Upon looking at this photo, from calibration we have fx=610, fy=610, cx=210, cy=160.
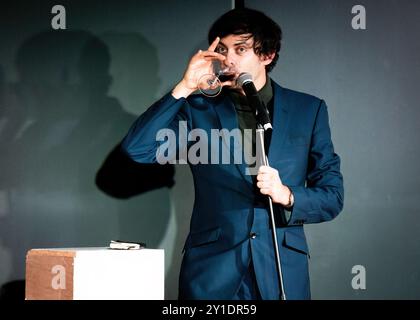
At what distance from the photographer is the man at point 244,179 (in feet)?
7.50

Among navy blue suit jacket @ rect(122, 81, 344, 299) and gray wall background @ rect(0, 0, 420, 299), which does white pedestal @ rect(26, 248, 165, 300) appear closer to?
navy blue suit jacket @ rect(122, 81, 344, 299)

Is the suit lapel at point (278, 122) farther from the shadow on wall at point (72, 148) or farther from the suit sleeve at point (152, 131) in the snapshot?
the shadow on wall at point (72, 148)

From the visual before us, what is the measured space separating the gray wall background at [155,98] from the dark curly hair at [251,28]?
418 mm

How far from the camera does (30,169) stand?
3137 mm

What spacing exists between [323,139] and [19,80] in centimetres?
163

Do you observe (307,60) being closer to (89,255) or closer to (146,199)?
(146,199)

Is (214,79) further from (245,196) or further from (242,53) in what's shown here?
(245,196)

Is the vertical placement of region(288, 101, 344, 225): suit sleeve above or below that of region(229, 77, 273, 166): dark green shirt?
below

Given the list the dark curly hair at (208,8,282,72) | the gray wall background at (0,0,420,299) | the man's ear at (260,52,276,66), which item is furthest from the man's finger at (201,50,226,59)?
the gray wall background at (0,0,420,299)

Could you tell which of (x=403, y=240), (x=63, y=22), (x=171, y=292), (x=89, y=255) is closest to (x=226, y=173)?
(x=89, y=255)

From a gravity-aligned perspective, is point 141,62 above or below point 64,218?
above

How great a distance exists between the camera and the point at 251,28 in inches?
103

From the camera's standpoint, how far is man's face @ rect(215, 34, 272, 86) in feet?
8.30
